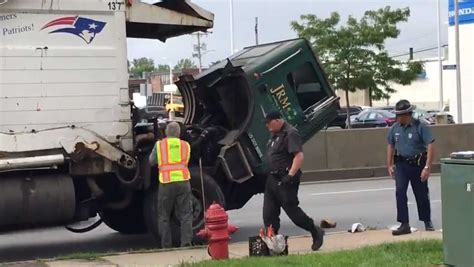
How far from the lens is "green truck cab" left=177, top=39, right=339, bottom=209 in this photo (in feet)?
34.2

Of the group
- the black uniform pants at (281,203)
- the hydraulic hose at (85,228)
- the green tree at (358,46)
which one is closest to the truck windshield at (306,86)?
the black uniform pants at (281,203)

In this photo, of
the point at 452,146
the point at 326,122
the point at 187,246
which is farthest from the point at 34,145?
the point at 452,146

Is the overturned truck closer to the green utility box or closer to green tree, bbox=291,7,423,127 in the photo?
the green utility box

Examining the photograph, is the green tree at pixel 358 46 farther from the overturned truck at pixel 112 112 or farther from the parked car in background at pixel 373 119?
the overturned truck at pixel 112 112

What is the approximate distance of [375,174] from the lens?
19.7 m

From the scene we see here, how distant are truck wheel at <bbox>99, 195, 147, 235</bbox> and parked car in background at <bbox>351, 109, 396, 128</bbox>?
25597mm

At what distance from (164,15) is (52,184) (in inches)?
99.5

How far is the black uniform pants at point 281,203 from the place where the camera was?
348 inches

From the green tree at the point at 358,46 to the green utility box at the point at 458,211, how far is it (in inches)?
1091

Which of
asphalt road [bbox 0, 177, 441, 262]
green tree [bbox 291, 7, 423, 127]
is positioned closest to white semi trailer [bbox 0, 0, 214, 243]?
asphalt road [bbox 0, 177, 441, 262]

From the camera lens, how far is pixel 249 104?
34.2 ft

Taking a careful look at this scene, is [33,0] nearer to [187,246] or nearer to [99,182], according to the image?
[99,182]

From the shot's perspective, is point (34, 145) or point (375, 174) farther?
point (375, 174)

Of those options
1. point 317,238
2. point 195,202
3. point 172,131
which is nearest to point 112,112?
point 172,131
